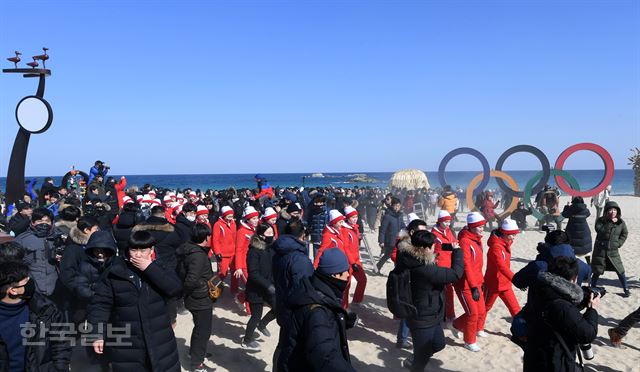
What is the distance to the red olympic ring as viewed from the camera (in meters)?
16.3

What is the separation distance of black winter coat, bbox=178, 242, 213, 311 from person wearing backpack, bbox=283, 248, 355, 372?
2.25 meters

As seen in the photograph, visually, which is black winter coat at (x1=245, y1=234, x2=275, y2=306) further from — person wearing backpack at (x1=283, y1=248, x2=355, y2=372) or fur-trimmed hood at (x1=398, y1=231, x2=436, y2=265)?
person wearing backpack at (x1=283, y1=248, x2=355, y2=372)

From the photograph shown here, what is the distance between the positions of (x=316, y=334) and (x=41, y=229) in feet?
13.6

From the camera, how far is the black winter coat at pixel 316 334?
8.27 ft

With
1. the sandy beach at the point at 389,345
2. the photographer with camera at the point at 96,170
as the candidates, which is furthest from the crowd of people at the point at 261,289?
the photographer with camera at the point at 96,170

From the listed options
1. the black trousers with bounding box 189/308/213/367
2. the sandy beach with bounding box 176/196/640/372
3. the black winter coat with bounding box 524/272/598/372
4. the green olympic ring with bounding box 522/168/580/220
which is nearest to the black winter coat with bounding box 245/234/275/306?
the sandy beach with bounding box 176/196/640/372

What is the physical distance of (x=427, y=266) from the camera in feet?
15.1

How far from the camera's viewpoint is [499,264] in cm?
593

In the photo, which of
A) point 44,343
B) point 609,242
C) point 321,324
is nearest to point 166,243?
point 44,343

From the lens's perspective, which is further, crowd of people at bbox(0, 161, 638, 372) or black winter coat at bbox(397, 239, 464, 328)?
black winter coat at bbox(397, 239, 464, 328)

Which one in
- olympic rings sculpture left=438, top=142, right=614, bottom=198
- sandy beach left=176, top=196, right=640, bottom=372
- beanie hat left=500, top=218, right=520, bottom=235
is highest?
olympic rings sculpture left=438, top=142, right=614, bottom=198

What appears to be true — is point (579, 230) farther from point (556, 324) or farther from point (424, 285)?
point (556, 324)

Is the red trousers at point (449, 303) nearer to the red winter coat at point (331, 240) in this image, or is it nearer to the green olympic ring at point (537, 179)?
the red winter coat at point (331, 240)

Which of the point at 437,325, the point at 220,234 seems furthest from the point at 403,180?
the point at 437,325
